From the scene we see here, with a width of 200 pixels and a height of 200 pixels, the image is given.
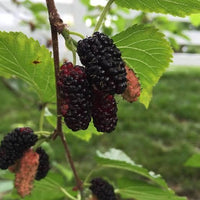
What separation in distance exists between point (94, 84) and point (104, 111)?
5 cm

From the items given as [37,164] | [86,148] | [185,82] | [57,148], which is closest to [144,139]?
[86,148]

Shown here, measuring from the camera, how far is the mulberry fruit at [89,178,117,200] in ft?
3.49

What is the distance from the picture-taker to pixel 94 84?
0.71 m

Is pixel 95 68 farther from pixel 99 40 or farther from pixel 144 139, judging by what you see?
pixel 144 139

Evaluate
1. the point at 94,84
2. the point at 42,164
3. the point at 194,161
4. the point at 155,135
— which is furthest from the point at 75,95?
the point at 155,135

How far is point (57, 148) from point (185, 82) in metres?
2.56

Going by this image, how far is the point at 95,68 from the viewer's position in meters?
0.67

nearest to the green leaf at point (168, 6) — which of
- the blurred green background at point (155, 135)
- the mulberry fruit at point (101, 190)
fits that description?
the mulberry fruit at point (101, 190)

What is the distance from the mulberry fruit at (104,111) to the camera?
705 millimetres

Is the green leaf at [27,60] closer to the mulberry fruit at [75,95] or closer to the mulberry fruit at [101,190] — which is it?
the mulberry fruit at [75,95]

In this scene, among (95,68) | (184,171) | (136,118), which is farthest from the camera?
(136,118)

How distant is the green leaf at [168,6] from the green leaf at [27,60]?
0.19m

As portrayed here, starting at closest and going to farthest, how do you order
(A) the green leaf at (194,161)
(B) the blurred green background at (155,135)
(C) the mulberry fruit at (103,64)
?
1. (C) the mulberry fruit at (103,64)
2. (A) the green leaf at (194,161)
3. (B) the blurred green background at (155,135)

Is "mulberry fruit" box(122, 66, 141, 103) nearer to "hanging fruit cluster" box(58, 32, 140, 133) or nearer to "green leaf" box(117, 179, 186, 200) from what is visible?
"hanging fruit cluster" box(58, 32, 140, 133)
